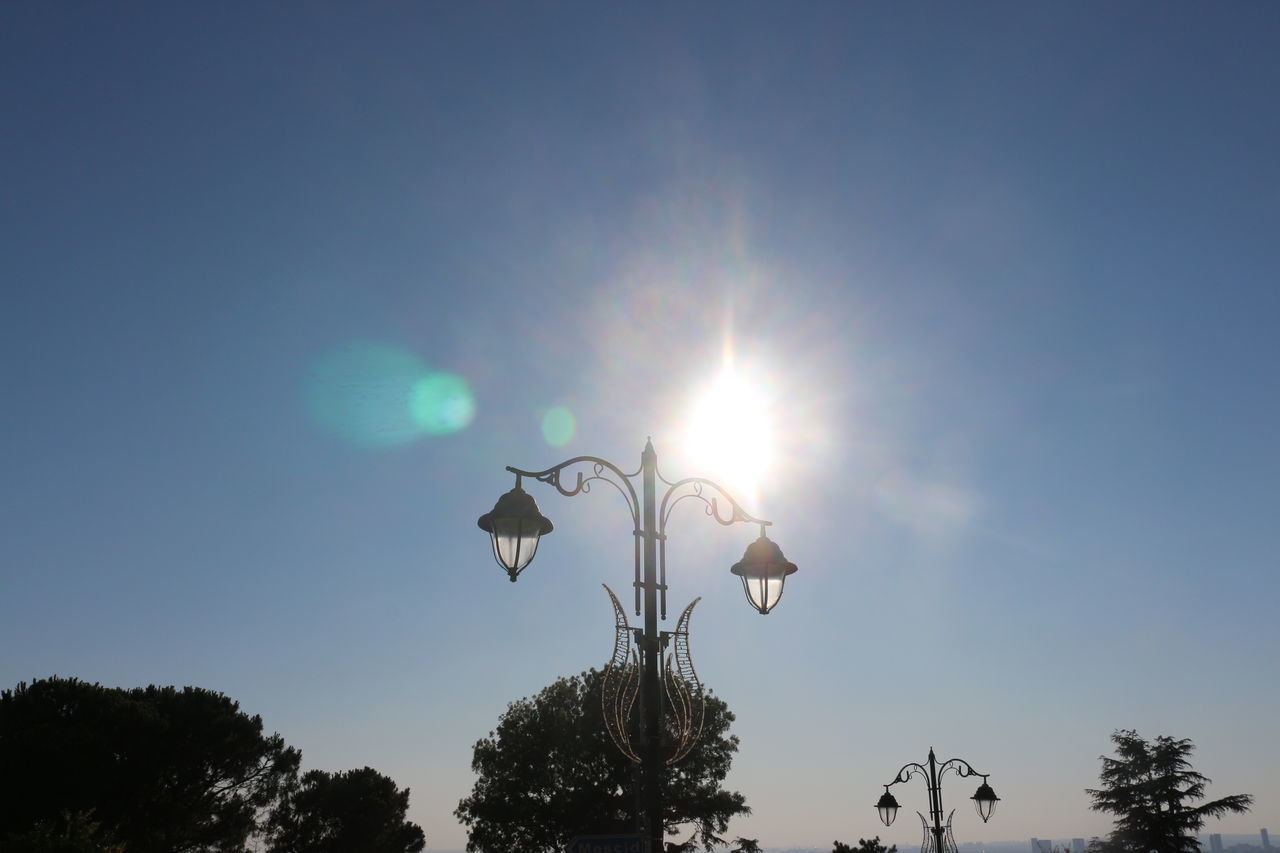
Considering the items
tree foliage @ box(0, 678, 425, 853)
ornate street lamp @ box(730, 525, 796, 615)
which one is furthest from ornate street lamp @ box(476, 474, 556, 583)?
tree foliage @ box(0, 678, 425, 853)

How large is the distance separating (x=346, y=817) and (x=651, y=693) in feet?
139

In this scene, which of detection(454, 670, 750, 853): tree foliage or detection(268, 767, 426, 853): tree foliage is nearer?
detection(454, 670, 750, 853): tree foliage

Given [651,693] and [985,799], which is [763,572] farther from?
[985,799]

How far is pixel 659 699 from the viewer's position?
6.71 m

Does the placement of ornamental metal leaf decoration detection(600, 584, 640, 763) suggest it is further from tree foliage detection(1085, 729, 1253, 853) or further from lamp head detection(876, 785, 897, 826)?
tree foliage detection(1085, 729, 1253, 853)

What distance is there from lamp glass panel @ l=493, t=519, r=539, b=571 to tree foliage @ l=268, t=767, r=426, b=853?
3916 cm

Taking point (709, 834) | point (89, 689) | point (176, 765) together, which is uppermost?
point (89, 689)

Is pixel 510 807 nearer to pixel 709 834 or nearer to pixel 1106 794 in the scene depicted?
pixel 709 834

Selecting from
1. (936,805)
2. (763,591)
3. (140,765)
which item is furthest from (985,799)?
(140,765)

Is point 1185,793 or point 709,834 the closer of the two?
point 709,834

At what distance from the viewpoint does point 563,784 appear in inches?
1390

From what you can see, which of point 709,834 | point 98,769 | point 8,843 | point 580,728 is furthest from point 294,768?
point 8,843

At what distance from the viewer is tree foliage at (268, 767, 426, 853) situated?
40875 millimetres

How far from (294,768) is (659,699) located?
35080 mm
